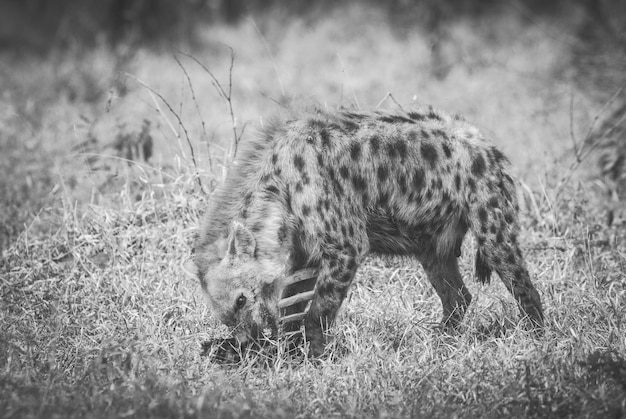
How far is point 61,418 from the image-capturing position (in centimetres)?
314

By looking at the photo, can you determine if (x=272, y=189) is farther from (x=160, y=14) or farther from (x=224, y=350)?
(x=160, y=14)

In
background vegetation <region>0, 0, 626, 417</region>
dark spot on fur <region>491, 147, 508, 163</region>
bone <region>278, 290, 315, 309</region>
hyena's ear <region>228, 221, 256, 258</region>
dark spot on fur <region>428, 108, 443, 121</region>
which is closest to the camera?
background vegetation <region>0, 0, 626, 417</region>

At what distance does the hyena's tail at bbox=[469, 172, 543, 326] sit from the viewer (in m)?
4.24

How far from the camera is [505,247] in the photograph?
425 centimetres

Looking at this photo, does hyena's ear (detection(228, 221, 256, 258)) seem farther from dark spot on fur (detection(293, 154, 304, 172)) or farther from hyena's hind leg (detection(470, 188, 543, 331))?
hyena's hind leg (detection(470, 188, 543, 331))

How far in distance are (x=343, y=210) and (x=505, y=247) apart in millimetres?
914

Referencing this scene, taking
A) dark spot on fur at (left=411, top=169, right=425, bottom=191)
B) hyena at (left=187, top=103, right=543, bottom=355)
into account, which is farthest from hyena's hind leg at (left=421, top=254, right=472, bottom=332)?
dark spot on fur at (left=411, top=169, right=425, bottom=191)

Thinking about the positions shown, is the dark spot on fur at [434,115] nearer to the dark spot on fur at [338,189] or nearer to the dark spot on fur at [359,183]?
the dark spot on fur at [359,183]

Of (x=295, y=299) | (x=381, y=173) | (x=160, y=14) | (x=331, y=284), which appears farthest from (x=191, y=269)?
(x=160, y=14)

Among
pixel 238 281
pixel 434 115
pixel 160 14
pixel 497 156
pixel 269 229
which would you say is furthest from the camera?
pixel 160 14

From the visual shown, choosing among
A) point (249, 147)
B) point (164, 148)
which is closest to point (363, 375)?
point (249, 147)

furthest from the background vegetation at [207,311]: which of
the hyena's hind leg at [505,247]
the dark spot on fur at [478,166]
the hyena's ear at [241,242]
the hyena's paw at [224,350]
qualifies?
the dark spot on fur at [478,166]

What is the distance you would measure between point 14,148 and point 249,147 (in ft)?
15.2

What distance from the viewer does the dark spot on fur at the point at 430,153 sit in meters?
4.30
